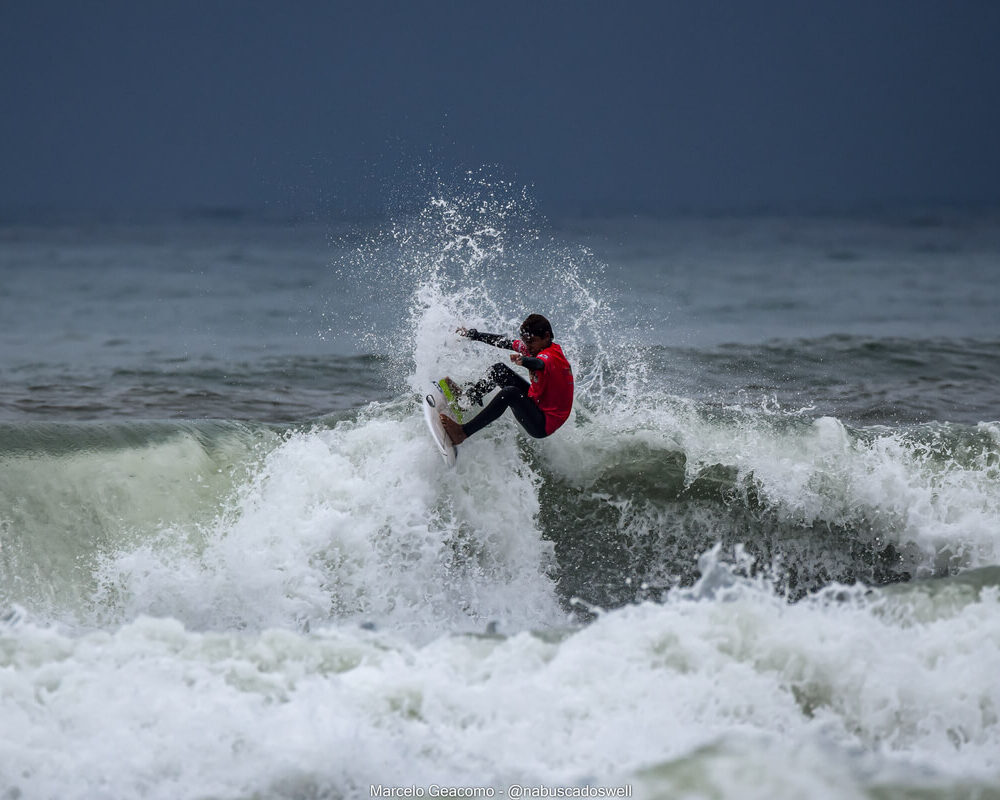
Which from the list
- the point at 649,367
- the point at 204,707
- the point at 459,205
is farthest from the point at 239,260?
the point at 204,707

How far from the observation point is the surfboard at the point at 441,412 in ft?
22.5

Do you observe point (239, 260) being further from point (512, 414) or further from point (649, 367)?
point (512, 414)

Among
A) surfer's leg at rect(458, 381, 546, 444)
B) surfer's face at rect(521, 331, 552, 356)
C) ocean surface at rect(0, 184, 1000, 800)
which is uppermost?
surfer's face at rect(521, 331, 552, 356)

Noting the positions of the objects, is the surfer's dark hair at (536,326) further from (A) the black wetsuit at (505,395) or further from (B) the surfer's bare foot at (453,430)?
(B) the surfer's bare foot at (453,430)

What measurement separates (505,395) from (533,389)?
239 mm

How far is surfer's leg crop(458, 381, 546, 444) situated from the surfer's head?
305 mm

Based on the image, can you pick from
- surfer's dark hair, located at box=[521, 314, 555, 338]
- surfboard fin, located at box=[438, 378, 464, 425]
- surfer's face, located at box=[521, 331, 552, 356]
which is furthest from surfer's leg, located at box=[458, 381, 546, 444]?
surfer's dark hair, located at box=[521, 314, 555, 338]

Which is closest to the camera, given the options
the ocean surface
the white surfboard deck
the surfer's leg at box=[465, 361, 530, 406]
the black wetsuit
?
the ocean surface

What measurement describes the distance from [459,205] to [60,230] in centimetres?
2981

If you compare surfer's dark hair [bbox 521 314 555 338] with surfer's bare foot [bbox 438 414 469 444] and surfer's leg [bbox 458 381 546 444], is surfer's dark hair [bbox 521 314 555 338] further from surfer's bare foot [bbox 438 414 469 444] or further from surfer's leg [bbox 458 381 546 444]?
surfer's bare foot [bbox 438 414 469 444]

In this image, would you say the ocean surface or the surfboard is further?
the surfboard

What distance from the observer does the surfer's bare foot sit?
6883 mm

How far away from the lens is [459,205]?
8562 mm

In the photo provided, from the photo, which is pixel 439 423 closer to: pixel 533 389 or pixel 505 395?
pixel 505 395
